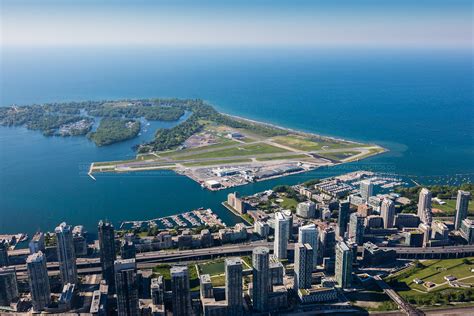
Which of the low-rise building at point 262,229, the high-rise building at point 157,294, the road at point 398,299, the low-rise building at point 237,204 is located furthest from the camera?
the low-rise building at point 237,204

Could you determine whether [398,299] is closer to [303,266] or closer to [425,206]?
[303,266]

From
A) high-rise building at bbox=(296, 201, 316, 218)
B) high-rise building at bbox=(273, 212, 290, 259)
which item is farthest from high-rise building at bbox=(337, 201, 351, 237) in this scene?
high-rise building at bbox=(273, 212, 290, 259)

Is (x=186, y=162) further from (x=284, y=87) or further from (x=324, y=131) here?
(x=284, y=87)

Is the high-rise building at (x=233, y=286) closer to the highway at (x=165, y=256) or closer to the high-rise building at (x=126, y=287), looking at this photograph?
the high-rise building at (x=126, y=287)

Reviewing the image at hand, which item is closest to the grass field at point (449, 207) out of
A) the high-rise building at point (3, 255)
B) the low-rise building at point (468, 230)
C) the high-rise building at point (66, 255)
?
the low-rise building at point (468, 230)

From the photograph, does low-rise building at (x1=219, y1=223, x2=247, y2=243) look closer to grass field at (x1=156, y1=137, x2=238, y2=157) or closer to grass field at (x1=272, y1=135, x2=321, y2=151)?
grass field at (x1=156, y1=137, x2=238, y2=157)
